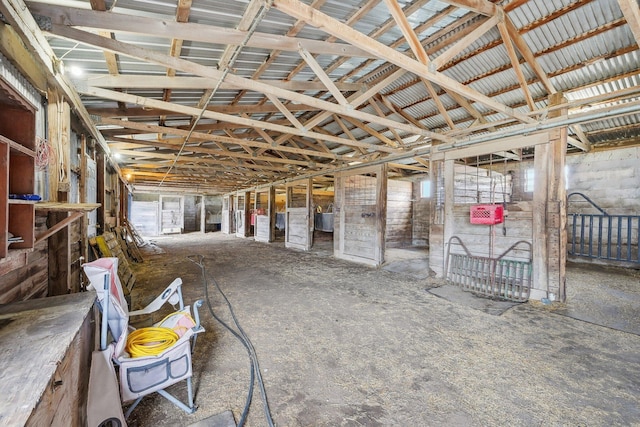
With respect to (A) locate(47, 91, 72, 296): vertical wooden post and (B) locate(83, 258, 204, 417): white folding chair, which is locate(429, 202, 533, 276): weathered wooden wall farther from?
(A) locate(47, 91, 72, 296): vertical wooden post

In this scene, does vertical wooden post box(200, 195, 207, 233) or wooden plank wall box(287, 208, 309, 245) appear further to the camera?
vertical wooden post box(200, 195, 207, 233)

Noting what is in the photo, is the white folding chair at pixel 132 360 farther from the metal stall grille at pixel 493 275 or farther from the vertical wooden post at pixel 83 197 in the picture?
the metal stall grille at pixel 493 275

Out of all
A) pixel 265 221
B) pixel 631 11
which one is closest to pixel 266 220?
pixel 265 221

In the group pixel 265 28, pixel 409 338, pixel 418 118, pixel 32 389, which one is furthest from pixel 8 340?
pixel 418 118

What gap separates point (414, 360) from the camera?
88.4 inches

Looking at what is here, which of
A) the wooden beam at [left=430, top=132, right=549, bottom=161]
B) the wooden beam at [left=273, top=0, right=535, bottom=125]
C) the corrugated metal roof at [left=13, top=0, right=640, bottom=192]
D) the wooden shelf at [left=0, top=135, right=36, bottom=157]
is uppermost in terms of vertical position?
the corrugated metal roof at [left=13, top=0, right=640, bottom=192]

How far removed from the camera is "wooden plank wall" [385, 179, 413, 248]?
8.51 m

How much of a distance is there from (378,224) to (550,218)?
→ 310 centimetres

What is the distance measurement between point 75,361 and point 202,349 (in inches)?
48.1

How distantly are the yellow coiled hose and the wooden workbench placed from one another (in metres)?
0.22

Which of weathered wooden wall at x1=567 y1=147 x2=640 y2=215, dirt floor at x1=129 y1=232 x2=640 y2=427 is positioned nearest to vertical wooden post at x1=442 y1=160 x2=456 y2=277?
dirt floor at x1=129 y1=232 x2=640 y2=427

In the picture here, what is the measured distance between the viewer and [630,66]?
321 centimetres

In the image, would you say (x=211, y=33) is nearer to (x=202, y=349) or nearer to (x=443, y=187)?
(x=202, y=349)

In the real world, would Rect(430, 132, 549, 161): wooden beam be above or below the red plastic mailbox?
above
